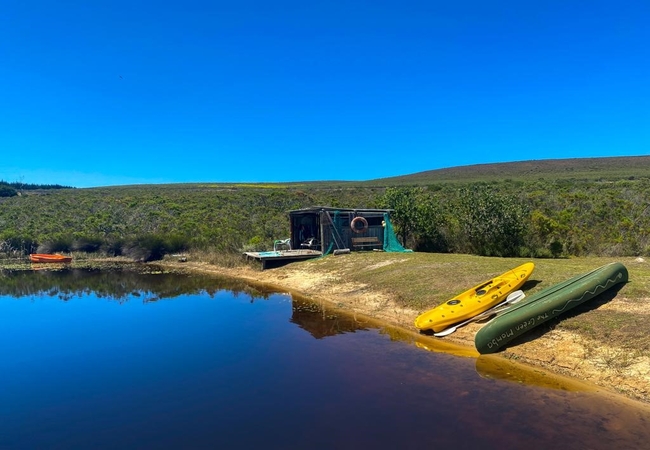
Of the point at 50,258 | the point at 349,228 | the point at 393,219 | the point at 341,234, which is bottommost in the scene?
the point at 50,258

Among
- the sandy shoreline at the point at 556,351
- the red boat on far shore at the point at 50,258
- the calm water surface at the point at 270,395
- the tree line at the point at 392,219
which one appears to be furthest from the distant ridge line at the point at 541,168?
the calm water surface at the point at 270,395

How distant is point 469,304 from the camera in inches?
424

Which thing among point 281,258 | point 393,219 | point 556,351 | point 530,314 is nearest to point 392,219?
point 393,219

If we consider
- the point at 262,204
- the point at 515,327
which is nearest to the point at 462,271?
the point at 515,327

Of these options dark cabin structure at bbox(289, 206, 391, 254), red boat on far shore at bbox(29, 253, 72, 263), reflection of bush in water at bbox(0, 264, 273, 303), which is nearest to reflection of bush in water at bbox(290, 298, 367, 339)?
reflection of bush in water at bbox(0, 264, 273, 303)

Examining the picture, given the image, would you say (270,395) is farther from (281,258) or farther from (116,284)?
(116,284)

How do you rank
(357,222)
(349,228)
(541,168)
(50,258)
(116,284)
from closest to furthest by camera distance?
(116,284), (357,222), (349,228), (50,258), (541,168)

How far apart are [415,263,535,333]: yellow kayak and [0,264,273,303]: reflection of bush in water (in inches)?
301

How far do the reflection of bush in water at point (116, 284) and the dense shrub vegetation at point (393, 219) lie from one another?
4.54 meters

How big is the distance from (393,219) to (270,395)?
56.2 ft

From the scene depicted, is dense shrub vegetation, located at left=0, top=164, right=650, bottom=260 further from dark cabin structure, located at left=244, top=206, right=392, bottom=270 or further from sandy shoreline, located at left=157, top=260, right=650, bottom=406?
sandy shoreline, located at left=157, top=260, right=650, bottom=406

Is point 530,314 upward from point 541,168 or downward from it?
downward

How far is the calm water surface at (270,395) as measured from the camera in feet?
20.6

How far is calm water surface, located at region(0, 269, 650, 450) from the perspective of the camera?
629cm
